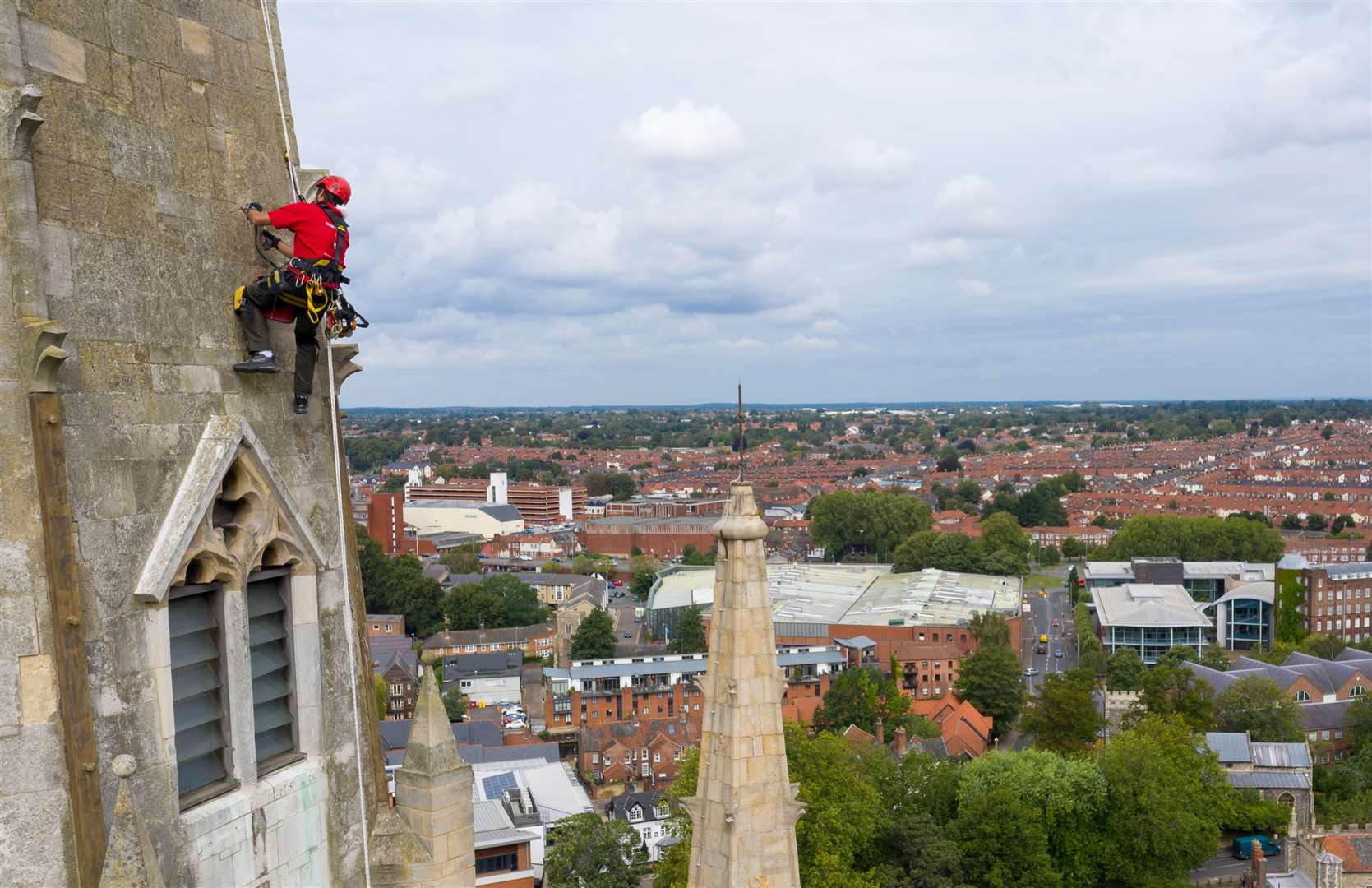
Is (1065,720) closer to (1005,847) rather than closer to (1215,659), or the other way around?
(1005,847)

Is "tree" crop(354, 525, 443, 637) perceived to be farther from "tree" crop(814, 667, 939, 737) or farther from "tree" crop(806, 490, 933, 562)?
"tree" crop(806, 490, 933, 562)

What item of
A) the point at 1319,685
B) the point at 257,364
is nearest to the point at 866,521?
the point at 1319,685

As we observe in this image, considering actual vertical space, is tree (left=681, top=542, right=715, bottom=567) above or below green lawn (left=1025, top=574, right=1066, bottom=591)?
above

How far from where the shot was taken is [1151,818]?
144ft

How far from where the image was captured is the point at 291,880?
6.77m

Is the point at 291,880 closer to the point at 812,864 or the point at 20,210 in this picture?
the point at 20,210

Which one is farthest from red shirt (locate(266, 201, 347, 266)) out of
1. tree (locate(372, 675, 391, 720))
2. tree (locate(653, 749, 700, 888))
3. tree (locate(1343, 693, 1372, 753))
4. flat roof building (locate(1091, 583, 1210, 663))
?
flat roof building (locate(1091, 583, 1210, 663))

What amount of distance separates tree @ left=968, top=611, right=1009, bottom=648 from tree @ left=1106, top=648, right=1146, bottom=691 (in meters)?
8.63

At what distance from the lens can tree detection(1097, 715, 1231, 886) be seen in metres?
44.0

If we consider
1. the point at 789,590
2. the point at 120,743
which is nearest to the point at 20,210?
the point at 120,743

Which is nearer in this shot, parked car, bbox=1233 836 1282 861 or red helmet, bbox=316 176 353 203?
red helmet, bbox=316 176 353 203

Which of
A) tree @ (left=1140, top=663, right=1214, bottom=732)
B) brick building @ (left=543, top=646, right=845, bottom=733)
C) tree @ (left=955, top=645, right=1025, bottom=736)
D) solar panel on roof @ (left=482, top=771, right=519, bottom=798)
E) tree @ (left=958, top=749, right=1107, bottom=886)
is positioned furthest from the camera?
brick building @ (left=543, top=646, right=845, bottom=733)

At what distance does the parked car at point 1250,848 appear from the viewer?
50.8 m

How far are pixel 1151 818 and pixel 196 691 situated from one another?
148 feet
